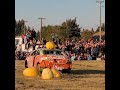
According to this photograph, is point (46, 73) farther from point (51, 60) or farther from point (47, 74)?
point (51, 60)

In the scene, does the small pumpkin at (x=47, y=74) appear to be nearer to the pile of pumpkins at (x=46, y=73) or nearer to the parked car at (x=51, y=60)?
the pile of pumpkins at (x=46, y=73)

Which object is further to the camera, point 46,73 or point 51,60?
point 51,60

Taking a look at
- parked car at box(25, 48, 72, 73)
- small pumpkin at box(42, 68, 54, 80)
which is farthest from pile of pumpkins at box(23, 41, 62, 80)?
parked car at box(25, 48, 72, 73)

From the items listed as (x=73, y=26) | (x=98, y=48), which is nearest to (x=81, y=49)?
(x=98, y=48)

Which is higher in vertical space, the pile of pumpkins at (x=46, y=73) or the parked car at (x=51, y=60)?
the parked car at (x=51, y=60)

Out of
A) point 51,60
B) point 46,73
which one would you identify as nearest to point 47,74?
point 46,73

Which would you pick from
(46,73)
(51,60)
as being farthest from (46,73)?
(51,60)

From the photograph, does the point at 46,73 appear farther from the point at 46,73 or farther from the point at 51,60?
the point at 51,60

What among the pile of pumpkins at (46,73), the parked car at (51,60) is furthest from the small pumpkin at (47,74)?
the parked car at (51,60)

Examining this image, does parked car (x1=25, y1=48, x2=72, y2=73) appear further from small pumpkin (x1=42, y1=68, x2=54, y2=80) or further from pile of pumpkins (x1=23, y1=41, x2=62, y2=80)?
small pumpkin (x1=42, y1=68, x2=54, y2=80)

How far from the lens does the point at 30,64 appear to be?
17.0m

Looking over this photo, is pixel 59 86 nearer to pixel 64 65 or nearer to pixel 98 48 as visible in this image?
pixel 64 65

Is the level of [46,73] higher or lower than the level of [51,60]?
lower
